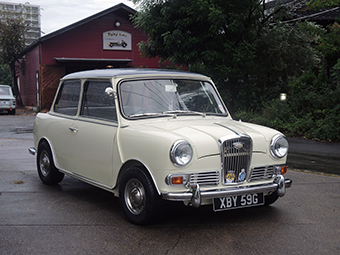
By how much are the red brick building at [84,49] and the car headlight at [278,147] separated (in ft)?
78.4

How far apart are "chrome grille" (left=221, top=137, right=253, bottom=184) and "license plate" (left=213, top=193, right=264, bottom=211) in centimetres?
18

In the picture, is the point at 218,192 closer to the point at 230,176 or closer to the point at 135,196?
the point at 230,176

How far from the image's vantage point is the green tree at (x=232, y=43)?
15344 millimetres

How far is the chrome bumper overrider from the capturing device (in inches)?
165

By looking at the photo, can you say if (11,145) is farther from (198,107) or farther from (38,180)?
(198,107)

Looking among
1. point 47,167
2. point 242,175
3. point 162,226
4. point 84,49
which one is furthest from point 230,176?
point 84,49

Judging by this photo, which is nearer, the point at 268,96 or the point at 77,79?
the point at 77,79

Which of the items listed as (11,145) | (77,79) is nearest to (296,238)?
(77,79)

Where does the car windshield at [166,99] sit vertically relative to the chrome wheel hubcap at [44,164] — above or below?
above

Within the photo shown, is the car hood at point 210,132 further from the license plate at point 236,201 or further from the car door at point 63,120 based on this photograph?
the car door at point 63,120

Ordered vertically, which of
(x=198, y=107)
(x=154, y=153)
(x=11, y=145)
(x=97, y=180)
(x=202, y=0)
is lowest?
(x=11, y=145)

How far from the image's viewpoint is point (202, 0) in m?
14.7

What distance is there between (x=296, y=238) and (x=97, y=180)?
94.3 inches

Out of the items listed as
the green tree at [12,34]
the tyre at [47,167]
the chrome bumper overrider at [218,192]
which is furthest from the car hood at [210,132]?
the green tree at [12,34]
